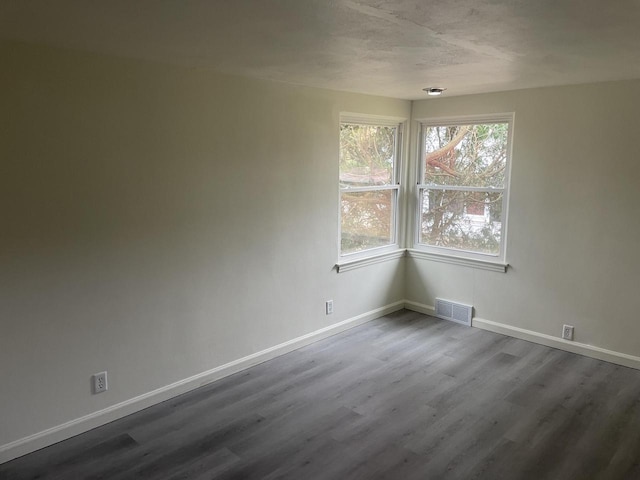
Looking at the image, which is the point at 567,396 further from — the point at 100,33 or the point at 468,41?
the point at 100,33

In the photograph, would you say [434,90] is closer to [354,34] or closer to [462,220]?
[462,220]

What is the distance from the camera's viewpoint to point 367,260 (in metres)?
4.72

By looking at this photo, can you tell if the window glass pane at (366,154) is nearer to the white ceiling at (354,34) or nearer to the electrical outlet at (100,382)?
the white ceiling at (354,34)

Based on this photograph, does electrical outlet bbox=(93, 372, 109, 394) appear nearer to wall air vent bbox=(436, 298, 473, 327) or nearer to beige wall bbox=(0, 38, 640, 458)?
beige wall bbox=(0, 38, 640, 458)

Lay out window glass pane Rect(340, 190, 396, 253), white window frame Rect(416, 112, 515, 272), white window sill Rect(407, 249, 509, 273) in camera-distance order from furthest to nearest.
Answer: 1. window glass pane Rect(340, 190, 396, 253)
2. white window sill Rect(407, 249, 509, 273)
3. white window frame Rect(416, 112, 515, 272)

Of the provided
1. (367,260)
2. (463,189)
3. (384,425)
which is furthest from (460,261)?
(384,425)

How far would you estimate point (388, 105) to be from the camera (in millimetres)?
4660

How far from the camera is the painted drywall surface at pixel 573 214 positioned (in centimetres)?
368

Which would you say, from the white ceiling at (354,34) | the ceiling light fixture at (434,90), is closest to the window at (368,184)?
the ceiling light fixture at (434,90)

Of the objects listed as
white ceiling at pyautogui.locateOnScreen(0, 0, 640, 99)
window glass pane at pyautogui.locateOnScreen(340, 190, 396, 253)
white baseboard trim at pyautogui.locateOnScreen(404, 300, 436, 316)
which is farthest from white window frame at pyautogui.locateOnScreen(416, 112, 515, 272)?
white ceiling at pyautogui.locateOnScreen(0, 0, 640, 99)

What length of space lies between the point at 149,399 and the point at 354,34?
2.57 metres

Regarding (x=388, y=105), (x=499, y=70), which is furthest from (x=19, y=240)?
(x=388, y=105)

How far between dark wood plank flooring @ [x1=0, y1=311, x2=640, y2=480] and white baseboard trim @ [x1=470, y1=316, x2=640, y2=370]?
0.09 metres

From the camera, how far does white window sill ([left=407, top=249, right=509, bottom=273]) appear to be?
4.46m
